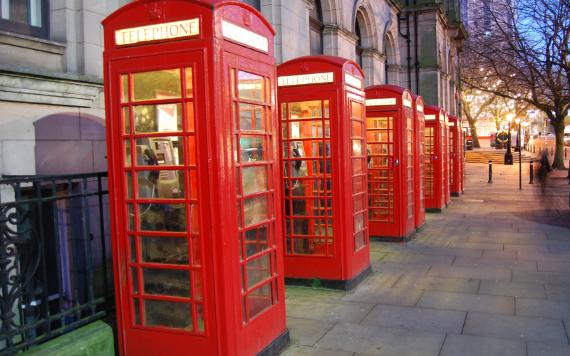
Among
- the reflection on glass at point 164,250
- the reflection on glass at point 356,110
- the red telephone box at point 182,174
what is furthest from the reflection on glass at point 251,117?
the reflection on glass at point 356,110

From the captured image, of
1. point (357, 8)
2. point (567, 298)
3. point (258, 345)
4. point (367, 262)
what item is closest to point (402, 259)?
point (367, 262)

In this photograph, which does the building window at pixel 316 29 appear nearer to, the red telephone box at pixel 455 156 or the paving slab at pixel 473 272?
the red telephone box at pixel 455 156

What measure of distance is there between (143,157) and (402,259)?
17.2ft

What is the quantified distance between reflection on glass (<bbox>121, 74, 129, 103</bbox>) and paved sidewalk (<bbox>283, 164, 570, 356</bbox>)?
2397mm

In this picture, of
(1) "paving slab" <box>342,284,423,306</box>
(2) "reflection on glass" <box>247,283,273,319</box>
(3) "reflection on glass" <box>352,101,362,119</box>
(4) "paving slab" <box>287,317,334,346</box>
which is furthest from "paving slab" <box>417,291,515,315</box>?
(3) "reflection on glass" <box>352,101,362,119</box>

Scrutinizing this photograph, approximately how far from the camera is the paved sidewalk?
452 centimetres

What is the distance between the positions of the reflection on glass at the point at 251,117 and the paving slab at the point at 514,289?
3551 millimetres

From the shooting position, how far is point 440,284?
649cm

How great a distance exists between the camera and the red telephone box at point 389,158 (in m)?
8.85

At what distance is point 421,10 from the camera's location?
22.8m

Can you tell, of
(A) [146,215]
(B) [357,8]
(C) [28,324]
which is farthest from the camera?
(B) [357,8]

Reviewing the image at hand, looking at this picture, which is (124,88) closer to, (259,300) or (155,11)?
(155,11)

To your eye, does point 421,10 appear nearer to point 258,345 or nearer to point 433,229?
A: point 433,229

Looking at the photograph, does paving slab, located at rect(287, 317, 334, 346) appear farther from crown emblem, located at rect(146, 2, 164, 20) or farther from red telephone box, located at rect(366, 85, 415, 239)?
red telephone box, located at rect(366, 85, 415, 239)
